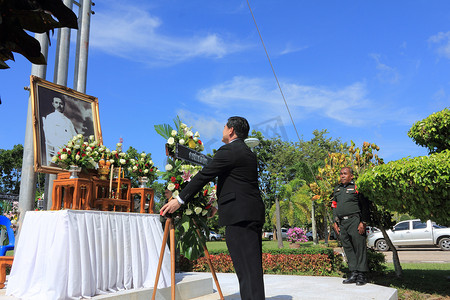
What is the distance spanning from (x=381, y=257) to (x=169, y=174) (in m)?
5.85

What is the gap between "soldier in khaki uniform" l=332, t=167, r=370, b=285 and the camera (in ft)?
20.9

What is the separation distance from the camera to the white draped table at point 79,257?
370 cm

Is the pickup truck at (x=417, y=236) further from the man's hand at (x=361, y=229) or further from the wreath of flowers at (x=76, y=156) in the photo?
the wreath of flowers at (x=76, y=156)

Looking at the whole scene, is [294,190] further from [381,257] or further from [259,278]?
[259,278]

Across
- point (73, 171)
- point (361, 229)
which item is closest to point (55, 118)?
point (73, 171)

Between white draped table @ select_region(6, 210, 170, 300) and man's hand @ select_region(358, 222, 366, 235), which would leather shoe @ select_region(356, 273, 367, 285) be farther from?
white draped table @ select_region(6, 210, 170, 300)

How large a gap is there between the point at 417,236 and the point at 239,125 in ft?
61.2

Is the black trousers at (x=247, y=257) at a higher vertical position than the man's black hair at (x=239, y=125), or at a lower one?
lower

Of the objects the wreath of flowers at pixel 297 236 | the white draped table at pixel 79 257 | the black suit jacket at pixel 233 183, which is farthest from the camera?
the wreath of flowers at pixel 297 236

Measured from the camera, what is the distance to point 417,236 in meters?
18.5

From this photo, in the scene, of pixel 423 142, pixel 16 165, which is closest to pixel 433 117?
pixel 423 142

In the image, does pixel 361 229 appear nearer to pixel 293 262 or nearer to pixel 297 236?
pixel 293 262

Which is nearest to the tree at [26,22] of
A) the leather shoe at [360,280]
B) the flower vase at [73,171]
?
the flower vase at [73,171]

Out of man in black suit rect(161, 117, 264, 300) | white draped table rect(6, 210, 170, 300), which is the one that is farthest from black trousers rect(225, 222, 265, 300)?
white draped table rect(6, 210, 170, 300)
